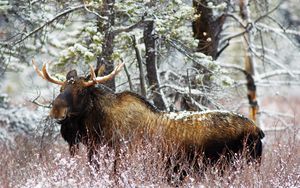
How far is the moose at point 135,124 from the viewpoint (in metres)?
10.8

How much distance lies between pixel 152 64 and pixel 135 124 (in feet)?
9.82

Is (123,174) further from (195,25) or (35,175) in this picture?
(195,25)

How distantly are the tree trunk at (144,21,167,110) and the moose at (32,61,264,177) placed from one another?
2377mm

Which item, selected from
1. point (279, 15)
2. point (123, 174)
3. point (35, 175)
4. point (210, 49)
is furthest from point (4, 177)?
point (279, 15)

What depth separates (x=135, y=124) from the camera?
10977 mm

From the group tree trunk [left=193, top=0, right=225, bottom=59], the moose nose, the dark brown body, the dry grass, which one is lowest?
the dry grass

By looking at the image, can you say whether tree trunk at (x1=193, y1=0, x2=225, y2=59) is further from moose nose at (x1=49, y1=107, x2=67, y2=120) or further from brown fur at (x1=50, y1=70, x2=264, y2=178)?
moose nose at (x1=49, y1=107, x2=67, y2=120)

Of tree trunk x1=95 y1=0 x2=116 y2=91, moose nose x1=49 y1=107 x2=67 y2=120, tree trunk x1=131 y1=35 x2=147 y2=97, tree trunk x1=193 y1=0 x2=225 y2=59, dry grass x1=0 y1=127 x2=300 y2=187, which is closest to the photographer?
dry grass x1=0 y1=127 x2=300 y2=187

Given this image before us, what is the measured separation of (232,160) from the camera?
35.1 ft

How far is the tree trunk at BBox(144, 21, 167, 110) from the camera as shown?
1333cm

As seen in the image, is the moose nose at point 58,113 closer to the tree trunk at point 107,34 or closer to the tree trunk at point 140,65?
the tree trunk at point 107,34

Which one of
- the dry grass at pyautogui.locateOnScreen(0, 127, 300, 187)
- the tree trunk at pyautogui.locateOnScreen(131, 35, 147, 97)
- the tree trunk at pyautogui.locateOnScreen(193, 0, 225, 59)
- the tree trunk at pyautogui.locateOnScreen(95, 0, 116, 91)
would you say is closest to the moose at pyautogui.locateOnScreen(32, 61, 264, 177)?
the dry grass at pyautogui.locateOnScreen(0, 127, 300, 187)

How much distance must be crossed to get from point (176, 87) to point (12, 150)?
3418mm

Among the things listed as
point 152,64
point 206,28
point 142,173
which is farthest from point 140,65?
point 142,173
